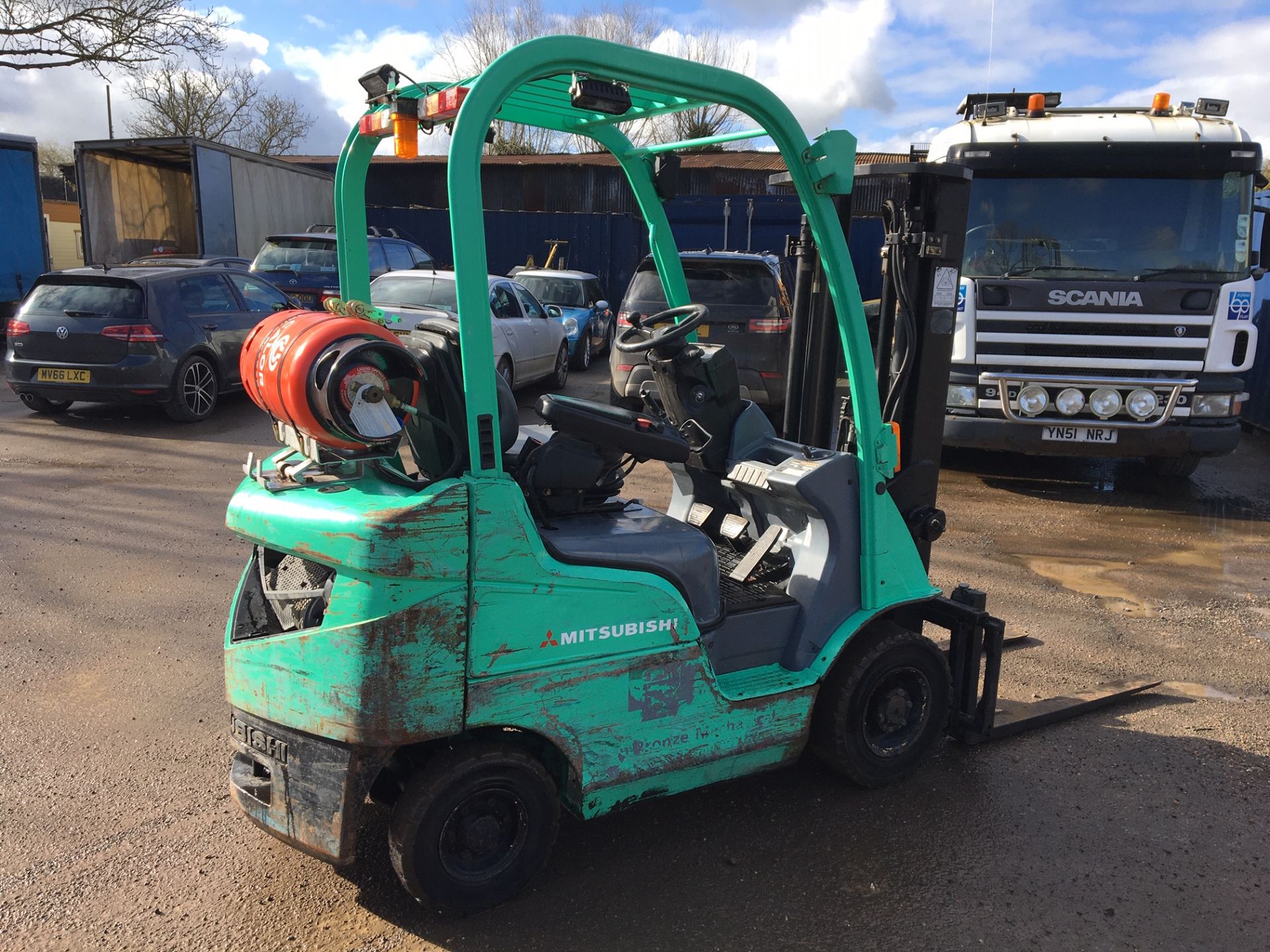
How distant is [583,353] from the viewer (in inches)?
612

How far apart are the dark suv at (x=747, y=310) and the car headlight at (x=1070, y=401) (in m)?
2.74

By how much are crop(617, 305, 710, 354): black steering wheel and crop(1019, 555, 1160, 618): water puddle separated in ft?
11.7

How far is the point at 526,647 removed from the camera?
274 centimetres

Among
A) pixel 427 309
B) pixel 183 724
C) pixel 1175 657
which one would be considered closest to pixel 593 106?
pixel 183 724

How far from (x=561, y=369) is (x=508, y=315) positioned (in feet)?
6.60

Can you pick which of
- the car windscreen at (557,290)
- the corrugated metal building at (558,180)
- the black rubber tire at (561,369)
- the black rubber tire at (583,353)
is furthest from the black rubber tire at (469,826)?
the corrugated metal building at (558,180)

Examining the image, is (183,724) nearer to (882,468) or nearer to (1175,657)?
(882,468)

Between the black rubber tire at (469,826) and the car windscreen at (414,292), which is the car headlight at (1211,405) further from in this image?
the car windscreen at (414,292)

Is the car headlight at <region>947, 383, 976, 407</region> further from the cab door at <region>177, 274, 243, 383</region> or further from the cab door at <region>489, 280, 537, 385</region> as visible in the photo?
the cab door at <region>177, 274, 243, 383</region>

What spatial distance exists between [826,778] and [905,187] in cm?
244

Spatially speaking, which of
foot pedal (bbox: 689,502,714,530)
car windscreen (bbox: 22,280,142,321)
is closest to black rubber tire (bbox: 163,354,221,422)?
car windscreen (bbox: 22,280,142,321)

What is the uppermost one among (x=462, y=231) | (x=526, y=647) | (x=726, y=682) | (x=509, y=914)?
(x=462, y=231)

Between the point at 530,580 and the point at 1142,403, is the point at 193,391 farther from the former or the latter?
the point at 1142,403

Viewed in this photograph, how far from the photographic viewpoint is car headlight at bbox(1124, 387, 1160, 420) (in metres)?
7.68
